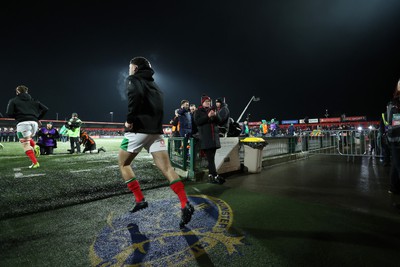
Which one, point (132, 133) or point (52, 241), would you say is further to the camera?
point (132, 133)

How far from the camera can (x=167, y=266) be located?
172 cm

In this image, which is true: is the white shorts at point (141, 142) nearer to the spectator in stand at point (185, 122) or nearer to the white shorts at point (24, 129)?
the spectator in stand at point (185, 122)

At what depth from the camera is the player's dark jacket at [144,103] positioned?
2531mm

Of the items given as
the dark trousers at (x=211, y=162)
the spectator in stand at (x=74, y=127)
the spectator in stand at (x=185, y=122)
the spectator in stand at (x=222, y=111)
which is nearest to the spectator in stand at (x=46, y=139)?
the spectator in stand at (x=74, y=127)

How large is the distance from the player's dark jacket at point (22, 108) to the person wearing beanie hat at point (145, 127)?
15.8 feet

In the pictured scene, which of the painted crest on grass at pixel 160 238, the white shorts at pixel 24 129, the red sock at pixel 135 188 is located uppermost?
the white shorts at pixel 24 129

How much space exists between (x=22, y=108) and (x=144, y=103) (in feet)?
16.8

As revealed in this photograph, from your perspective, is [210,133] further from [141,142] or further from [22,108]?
[22,108]

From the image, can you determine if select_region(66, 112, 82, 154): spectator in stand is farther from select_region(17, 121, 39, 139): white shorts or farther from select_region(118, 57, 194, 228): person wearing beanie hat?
select_region(118, 57, 194, 228): person wearing beanie hat

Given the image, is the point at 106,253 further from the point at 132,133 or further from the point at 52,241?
the point at 132,133

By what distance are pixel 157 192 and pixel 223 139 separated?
2.53m

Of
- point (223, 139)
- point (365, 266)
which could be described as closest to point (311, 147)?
point (223, 139)

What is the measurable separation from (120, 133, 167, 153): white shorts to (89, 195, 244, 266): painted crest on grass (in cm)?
92

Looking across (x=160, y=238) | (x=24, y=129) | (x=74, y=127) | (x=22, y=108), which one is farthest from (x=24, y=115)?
(x=160, y=238)
